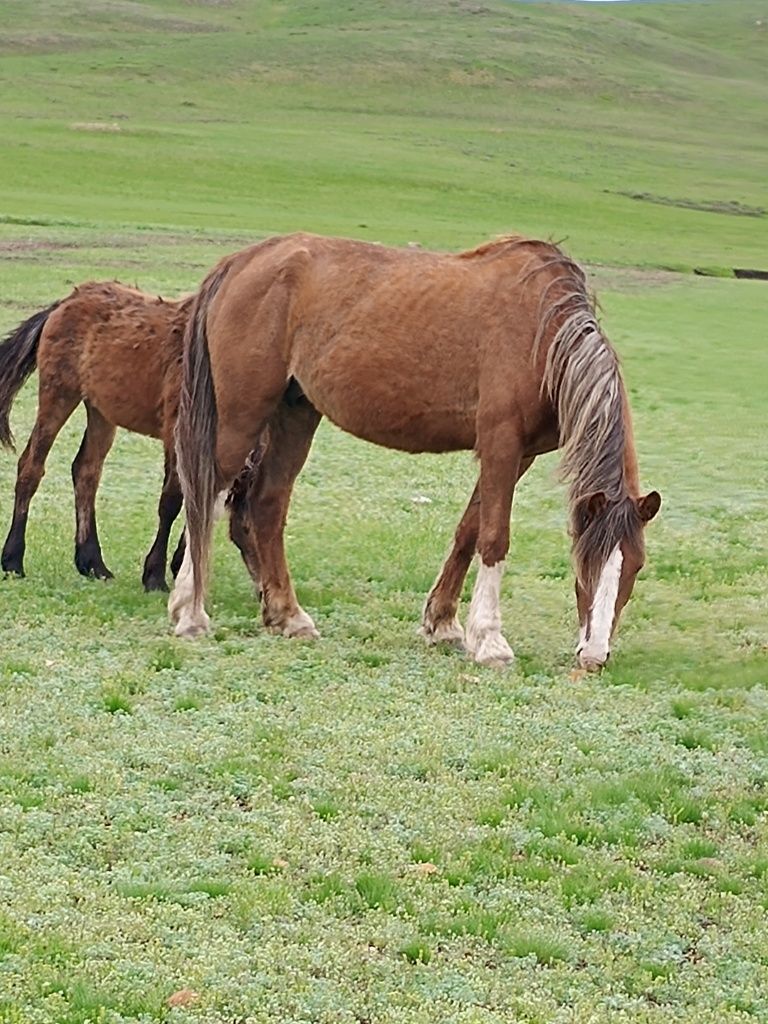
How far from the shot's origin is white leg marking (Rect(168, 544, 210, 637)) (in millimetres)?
8852

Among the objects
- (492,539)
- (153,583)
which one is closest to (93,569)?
(153,583)

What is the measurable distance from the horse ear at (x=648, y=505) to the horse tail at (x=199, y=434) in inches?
98.4

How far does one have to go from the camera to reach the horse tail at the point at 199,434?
29.6 ft

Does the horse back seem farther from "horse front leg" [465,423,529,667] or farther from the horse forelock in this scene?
the horse forelock

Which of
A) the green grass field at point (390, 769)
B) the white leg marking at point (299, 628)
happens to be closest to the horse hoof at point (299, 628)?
the white leg marking at point (299, 628)

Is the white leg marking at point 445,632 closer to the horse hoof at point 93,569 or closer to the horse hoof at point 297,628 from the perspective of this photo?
the horse hoof at point 297,628

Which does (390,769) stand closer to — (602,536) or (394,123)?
(602,536)

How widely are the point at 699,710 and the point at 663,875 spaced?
2.21 m

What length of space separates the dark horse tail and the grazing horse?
5.63 ft

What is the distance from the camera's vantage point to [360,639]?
905cm

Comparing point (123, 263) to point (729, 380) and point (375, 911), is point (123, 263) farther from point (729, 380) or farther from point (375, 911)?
point (375, 911)

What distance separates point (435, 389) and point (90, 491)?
285 centimetres

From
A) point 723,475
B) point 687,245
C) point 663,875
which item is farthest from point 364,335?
point 687,245

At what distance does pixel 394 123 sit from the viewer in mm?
73812
